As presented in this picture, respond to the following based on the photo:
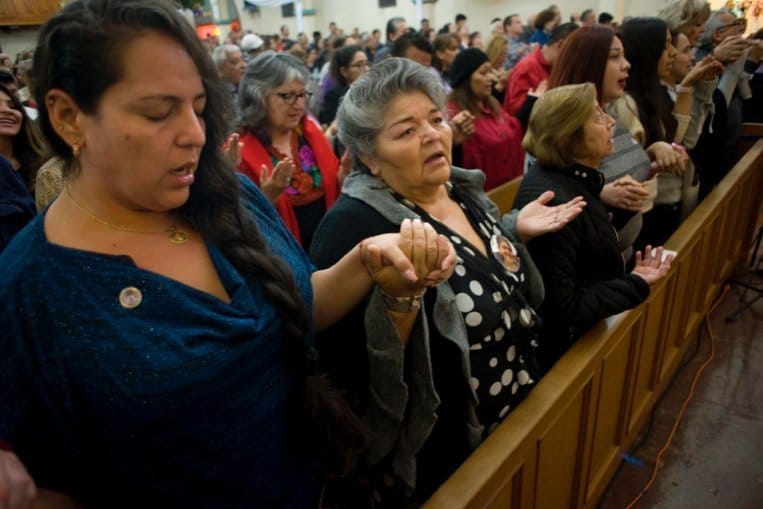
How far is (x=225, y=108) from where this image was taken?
101 cm

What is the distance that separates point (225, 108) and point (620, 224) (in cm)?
178

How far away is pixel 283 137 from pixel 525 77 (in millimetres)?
2338

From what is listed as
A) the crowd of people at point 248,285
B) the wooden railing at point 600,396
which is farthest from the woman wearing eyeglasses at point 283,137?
the wooden railing at point 600,396

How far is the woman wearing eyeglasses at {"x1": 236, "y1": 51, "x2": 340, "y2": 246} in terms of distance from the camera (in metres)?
2.40

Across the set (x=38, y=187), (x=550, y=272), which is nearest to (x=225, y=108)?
(x=38, y=187)

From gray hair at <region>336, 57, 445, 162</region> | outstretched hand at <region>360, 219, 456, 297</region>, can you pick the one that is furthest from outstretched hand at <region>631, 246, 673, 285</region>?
outstretched hand at <region>360, 219, 456, 297</region>

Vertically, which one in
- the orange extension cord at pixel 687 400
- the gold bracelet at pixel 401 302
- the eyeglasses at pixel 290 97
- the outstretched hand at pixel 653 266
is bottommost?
the orange extension cord at pixel 687 400

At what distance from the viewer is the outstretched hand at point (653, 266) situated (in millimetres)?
1866

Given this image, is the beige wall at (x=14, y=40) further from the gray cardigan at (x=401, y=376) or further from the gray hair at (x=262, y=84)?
the gray cardigan at (x=401, y=376)

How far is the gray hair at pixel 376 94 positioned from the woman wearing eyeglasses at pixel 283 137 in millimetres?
800

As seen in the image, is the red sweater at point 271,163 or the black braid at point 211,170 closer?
the black braid at point 211,170

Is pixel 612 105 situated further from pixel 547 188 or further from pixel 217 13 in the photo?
pixel 217 13

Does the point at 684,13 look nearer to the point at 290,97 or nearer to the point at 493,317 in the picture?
the point at 290,97

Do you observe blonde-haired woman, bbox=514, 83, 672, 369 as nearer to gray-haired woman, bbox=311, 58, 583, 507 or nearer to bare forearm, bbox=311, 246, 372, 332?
gray-haired woman, bbox=311, 58, 583, 507
